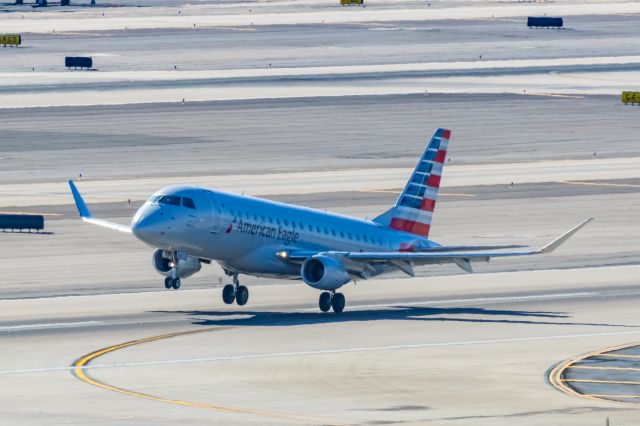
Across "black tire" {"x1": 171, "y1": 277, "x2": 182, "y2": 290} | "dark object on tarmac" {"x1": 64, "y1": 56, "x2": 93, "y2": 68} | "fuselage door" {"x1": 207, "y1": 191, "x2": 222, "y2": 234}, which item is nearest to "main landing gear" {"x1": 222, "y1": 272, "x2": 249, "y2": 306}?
"black tire" {"x1": 171, "y1": 277, "x2": 182, "y2": 290}

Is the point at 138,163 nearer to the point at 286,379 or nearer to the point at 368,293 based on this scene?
the point at 368,293

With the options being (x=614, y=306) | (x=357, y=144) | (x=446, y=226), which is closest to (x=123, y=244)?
(x=446, y=226)

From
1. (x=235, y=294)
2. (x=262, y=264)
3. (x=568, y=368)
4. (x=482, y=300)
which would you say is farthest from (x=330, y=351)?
(x=482, y=300)

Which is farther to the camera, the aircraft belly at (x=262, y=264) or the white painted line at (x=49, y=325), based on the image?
the aircraft belly at (x=262, y=264)

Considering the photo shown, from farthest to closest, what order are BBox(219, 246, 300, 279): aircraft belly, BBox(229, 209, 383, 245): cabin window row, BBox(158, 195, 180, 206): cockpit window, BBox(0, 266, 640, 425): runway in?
BBox(219, 246, 300, 279): aircraft belly
BBox(229, 209, 383, 245): cabin window row
BBox(158, 195, 180, 206): cockpit window
BBox(0, 266, 640, 425): runway

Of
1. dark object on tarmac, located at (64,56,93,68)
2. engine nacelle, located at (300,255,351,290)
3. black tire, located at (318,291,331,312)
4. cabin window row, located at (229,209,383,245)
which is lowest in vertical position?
black tire, located at (318,291,331,312)

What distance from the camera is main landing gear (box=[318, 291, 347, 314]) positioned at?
7194cm

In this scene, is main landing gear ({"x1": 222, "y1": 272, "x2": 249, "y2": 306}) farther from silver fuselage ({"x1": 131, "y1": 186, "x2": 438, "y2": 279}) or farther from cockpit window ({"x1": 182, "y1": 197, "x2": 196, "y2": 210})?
cockpit window ({"x1": 182, "y1": 197, "x2": 196, "y2": 210})

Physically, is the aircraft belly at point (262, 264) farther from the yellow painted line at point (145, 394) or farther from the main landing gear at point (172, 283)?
the yellow painted line at point (145, 394)

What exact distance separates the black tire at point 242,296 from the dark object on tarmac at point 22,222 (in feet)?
86.5

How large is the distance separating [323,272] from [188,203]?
5.82 meters

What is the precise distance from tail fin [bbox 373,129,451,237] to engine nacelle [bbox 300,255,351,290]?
6862mm

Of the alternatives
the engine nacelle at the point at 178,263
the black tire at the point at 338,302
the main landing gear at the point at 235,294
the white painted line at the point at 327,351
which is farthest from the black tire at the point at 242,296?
the white painted line at the point at 327,351

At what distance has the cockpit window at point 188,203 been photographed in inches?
2736
